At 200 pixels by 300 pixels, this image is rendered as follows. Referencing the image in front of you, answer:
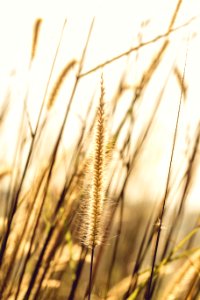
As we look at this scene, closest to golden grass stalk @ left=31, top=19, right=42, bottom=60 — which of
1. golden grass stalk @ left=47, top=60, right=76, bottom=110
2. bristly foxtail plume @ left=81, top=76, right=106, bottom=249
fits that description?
golden grass stalk @ left=47, top=60, right=76, bottom=110

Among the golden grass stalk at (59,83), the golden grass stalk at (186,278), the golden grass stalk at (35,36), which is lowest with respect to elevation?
the golden grass stalk at (186,278)

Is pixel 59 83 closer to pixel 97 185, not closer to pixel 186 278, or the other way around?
pixel 97 185

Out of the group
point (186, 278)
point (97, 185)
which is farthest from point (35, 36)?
point (186, 278)

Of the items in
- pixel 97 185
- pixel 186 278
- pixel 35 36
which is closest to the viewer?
pixel 97 185

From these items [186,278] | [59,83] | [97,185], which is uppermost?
[59,83]

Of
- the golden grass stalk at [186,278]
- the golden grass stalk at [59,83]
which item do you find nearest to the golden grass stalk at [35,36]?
the golden grass stalk at [59,83]

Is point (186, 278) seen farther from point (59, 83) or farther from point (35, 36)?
point (35, 36)

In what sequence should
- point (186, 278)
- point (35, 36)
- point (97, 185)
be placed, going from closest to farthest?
point (97, 185)
point (186, 278)
point (35, 36)

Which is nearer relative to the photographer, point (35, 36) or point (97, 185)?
point (97, 185)

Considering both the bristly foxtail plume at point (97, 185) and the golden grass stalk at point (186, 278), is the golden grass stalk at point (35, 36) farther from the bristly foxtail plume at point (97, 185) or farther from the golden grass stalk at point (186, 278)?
the golden grass stalk at point (186, 278)

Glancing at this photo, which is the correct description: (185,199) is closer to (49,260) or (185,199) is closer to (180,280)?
(180,280)

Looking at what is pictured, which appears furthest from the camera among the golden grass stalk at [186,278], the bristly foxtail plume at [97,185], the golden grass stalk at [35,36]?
the golden grass stalk at [35,36]

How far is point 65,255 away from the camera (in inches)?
49.8

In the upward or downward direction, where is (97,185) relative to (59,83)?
downward
